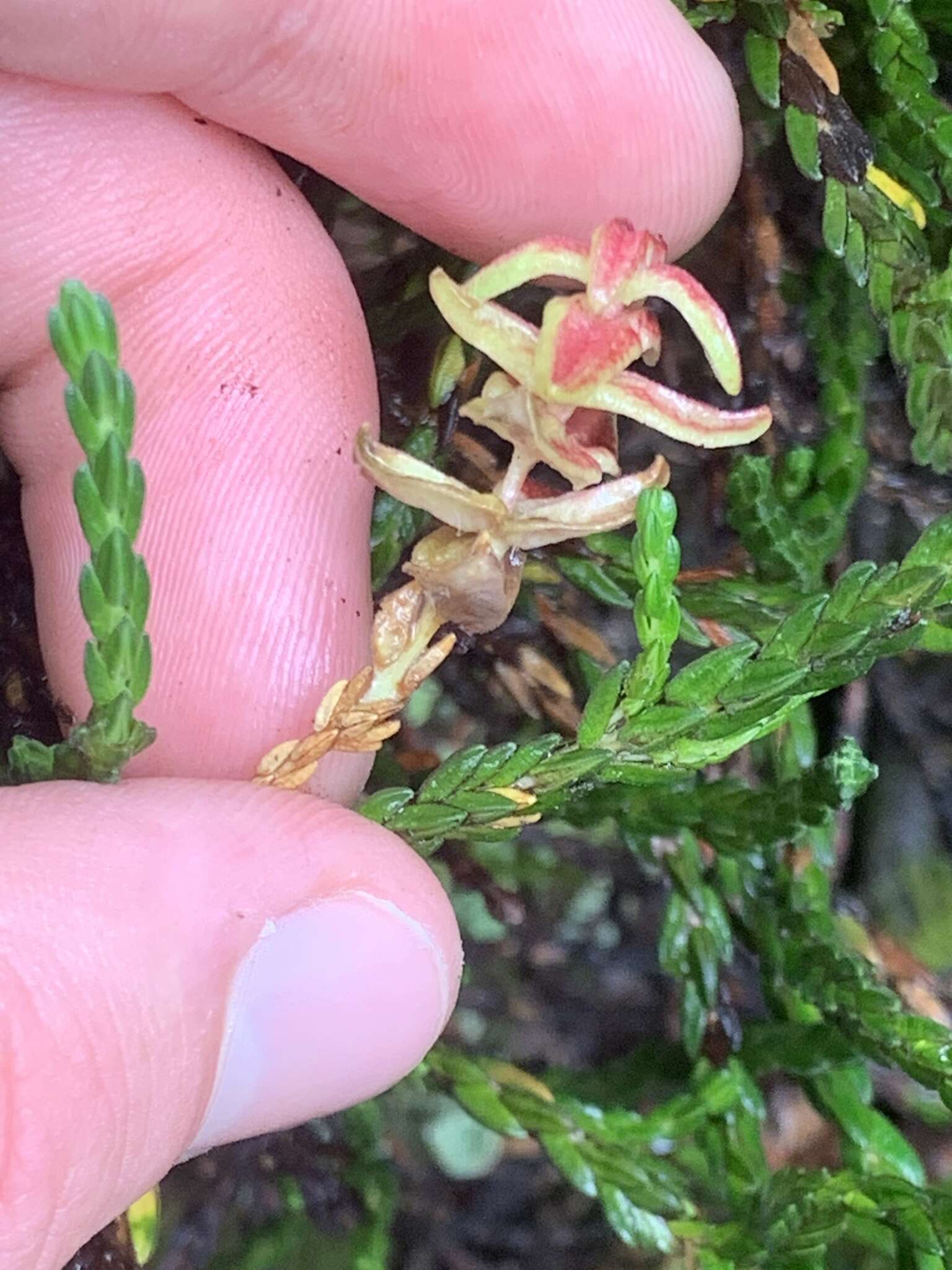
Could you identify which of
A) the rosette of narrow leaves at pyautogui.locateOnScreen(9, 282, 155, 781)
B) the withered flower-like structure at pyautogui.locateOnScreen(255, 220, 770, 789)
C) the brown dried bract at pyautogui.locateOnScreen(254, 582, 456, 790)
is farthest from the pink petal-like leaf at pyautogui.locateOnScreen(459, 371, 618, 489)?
the rosette of narrow leaves at pyautogui.locateOnScreen(9, 282, 155, 781)

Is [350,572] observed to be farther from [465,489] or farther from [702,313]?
[702,313]

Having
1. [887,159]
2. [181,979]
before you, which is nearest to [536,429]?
[181,979]

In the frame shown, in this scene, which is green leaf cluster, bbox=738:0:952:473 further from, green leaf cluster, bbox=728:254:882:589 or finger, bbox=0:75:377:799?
finger, bbox=0:75:377:799

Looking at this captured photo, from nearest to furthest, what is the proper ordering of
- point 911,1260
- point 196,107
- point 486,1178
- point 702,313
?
1. point 702,313
2. point 196,107
3. point 911,1260
4. point 486,1178

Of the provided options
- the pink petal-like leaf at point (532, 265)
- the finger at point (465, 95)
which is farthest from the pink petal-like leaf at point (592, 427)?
the finger at point (465, 95)

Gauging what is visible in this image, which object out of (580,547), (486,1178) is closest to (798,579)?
(580,547)

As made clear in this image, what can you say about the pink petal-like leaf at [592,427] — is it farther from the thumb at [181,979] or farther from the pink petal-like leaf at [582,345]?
the thumb at [181,979]
